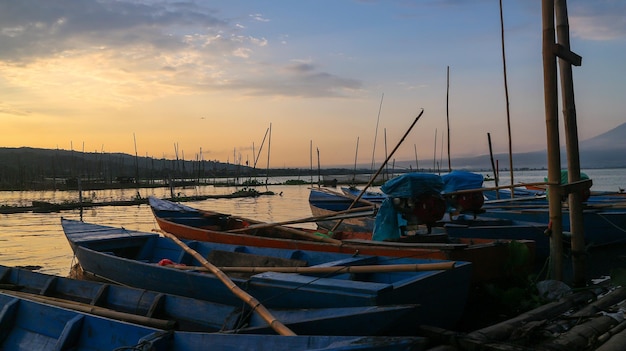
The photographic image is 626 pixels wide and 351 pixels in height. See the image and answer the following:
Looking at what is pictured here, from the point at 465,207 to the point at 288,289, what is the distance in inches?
258

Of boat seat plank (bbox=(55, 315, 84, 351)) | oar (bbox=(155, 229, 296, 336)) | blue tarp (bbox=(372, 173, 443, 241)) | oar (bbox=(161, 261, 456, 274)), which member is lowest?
boat seat plank (bbox=(55, 315, 84, 351))

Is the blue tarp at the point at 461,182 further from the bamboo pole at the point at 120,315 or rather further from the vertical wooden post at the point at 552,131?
the bamboo pole at the point at 120,315

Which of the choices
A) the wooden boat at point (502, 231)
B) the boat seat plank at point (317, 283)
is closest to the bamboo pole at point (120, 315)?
the boat seat plank at point (317, 283)

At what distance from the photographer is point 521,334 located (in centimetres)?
510

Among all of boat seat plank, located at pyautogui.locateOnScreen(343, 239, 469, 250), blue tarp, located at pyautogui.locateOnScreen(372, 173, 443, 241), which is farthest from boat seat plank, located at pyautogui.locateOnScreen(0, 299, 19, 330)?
blue tarp, located at pyautogui.locateOnScreen(372, 173, 443, 241)

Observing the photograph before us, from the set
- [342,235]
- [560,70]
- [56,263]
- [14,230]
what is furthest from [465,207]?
[14,230]

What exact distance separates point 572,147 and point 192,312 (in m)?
6.29

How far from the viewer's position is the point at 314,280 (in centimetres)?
547

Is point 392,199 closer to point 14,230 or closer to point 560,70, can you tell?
point 560,70

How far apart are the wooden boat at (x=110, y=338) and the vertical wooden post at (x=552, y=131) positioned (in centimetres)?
458

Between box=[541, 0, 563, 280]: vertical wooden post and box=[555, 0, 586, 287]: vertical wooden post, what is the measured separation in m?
0.32

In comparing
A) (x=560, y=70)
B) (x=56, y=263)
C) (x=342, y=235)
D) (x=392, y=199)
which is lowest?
(x=56, y=263)

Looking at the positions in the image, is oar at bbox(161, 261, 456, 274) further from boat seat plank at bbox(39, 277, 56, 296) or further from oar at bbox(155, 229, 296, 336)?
boat seat plank at bbox(39, 277, 56, 296)

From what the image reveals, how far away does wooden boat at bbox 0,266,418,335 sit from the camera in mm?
4609
